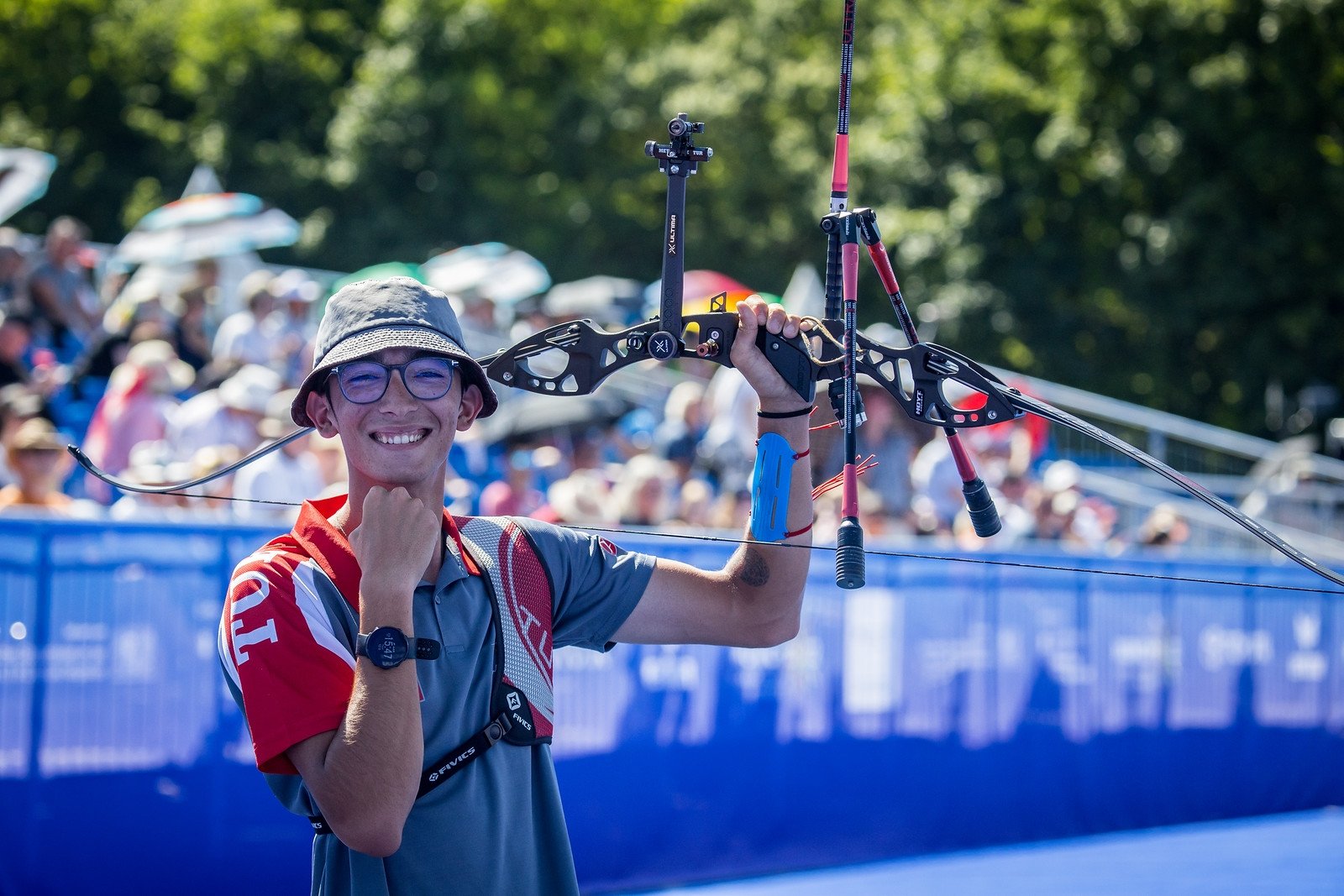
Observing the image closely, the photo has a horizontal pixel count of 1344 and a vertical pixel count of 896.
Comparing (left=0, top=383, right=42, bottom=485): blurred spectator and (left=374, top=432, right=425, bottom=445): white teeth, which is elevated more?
(left=0, top=383, right=42, bottom=485): blurred spectator

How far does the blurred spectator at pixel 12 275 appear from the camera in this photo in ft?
34.6

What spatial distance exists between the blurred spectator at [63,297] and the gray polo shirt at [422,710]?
9.27 m

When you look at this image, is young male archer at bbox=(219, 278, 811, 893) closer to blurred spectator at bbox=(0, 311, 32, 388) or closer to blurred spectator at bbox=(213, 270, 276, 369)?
blurred spectator at bbox=(0, 311, 32, 388)

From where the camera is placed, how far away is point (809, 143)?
122 ft

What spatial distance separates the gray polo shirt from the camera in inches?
98.1

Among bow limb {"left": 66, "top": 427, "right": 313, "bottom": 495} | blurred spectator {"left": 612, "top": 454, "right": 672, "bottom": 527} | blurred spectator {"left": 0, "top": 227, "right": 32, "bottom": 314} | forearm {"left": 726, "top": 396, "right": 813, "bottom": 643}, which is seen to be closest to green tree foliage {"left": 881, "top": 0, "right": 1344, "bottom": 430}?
blurred spectator {"left": 612, "top": 454, "right": 672, "bottom": 527}

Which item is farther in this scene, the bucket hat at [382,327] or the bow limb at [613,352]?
the bow limb at [613,352]

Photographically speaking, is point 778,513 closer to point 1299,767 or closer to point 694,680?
point 694,680

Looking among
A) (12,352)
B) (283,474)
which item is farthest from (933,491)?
(12,352)

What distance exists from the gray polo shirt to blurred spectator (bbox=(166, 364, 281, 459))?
5.84m

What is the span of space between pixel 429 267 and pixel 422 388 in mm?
13835

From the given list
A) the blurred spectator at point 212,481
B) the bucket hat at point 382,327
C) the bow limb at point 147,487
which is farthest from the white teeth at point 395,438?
the blurred spectator at point 212,481

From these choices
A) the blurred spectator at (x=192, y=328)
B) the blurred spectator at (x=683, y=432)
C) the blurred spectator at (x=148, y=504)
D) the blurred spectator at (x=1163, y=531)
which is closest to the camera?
the blurred spectator at (x=148, y=504)

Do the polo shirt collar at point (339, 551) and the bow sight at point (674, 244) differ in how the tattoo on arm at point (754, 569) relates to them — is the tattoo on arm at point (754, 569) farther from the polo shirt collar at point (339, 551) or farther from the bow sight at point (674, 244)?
the polo shirt collar at point (339, 551)
